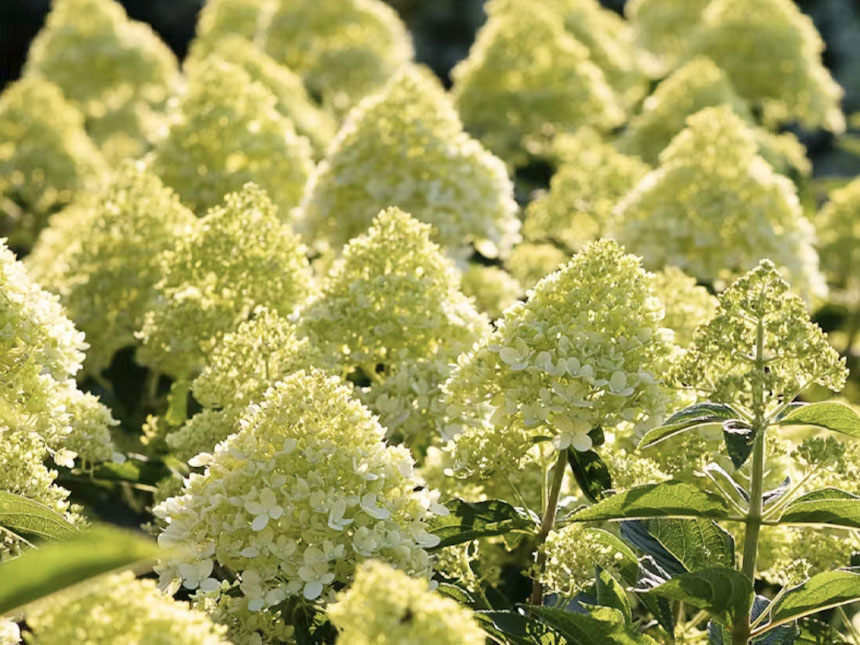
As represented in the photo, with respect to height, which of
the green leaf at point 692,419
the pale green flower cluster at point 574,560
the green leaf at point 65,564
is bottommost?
the green leaf at point 65,564

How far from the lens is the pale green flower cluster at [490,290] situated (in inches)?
108

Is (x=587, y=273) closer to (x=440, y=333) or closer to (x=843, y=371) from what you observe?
(x=843, y=371)

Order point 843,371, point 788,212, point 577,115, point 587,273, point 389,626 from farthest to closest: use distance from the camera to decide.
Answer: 1. point 577,115
2. point 788,212
3. point 587,273
4. point 843,371
5. point 389,626

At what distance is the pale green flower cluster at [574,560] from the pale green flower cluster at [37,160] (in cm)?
275

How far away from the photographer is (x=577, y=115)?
13.5 ft

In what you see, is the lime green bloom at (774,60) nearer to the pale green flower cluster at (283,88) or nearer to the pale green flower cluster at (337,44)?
the pale green flower cluster at (337,44)

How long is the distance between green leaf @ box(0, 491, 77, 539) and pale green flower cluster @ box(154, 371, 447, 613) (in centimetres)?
12

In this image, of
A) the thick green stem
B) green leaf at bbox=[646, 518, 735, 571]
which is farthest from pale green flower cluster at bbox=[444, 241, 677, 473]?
green leaf at bbox=[646, 518, 735, 571]

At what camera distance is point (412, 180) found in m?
2.73

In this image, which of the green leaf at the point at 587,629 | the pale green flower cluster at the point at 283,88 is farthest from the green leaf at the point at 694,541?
the pale green flower cluster at the point at 283,88

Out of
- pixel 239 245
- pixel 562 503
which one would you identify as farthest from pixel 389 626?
pixel 239 245

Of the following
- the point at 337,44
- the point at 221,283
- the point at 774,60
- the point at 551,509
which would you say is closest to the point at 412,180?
the point at 221,283

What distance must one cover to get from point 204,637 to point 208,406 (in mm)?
892

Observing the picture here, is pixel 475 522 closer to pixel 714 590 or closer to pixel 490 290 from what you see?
pixel 714 590
